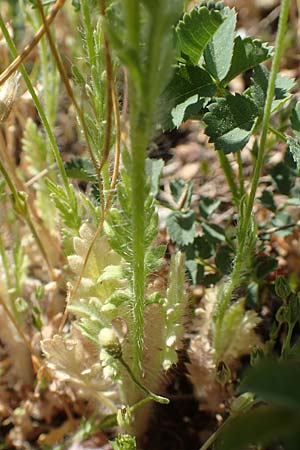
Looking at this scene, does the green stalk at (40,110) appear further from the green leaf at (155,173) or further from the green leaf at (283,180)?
the green leaf at (283,180)

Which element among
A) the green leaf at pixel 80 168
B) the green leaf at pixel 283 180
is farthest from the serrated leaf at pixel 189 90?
the green leaf at pixel 283 180

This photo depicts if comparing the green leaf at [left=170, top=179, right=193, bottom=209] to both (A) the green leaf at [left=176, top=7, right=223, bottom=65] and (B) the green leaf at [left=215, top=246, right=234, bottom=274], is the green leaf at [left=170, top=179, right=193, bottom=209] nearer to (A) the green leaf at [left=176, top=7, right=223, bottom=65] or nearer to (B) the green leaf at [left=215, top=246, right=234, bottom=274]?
(B) the green leaf at [left=215, top=246, right=234, bottom=274]

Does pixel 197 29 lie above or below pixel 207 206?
above

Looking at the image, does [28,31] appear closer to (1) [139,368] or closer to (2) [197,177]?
(2) [197,177]

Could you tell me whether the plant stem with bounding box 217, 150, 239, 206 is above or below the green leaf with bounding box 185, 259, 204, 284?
above

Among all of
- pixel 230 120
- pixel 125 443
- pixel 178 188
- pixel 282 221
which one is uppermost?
pixel 230 120

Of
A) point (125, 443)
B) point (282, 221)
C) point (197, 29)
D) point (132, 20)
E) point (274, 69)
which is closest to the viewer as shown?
point (132, 20)

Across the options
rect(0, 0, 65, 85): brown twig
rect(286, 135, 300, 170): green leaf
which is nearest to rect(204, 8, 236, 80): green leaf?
rect(286, 135, 300, 170): green leaf

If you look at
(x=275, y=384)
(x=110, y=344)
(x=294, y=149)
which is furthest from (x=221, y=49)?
(x=275, y=384)

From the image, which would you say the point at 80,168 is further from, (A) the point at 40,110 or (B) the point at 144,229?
(B) the point at 144,229
